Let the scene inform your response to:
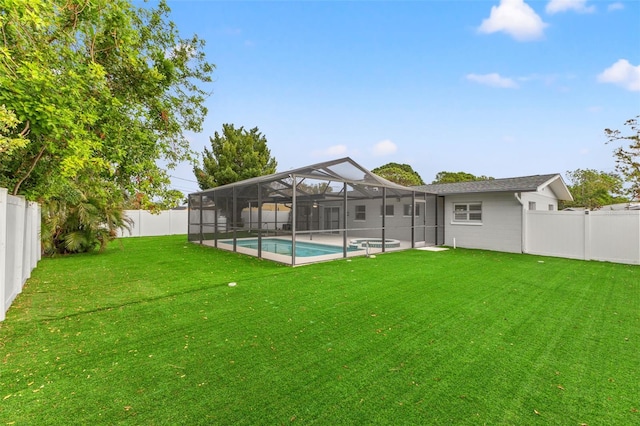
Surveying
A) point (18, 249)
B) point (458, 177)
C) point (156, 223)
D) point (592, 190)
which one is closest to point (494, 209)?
point (18, 249)

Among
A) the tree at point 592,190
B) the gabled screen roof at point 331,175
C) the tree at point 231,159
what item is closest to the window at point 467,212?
the gabled screen roof at point 331,175

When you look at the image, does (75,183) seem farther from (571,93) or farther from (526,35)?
(571,93)

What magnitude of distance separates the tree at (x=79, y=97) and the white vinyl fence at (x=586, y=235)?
11393mm

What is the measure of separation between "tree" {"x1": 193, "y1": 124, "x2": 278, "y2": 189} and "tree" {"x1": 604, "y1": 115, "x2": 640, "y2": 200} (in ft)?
61.6

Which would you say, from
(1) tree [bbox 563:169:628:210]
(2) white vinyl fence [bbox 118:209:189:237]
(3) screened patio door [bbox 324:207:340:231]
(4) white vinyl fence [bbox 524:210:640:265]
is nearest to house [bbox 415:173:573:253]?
(4) white vinyl fence [bbox 524:210:640:265]

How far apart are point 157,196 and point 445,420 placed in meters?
6.76

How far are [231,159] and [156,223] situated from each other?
19.6 feet

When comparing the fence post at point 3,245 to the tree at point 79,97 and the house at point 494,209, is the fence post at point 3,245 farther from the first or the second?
the house at point 494,209

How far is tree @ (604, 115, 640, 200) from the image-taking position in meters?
13.0

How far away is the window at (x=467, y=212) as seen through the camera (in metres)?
11.5

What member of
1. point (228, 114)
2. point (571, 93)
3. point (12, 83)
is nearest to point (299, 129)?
point (228, 114)

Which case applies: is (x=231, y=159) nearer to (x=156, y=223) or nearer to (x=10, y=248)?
(x=156, y=223)

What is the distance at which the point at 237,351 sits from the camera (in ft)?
9.48

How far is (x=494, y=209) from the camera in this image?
35.9 feet
